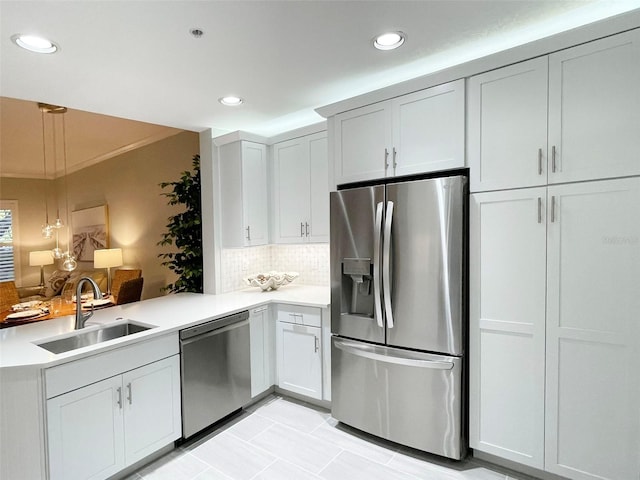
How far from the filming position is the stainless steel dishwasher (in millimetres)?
2443

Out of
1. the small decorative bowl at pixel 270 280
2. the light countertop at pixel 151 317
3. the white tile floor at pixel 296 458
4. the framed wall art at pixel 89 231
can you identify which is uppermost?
the framed wall art at pixel 89 231

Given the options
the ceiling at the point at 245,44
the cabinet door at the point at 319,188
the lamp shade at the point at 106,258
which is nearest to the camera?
the ceiling at the point at 245,44

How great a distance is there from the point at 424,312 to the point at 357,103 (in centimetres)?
152

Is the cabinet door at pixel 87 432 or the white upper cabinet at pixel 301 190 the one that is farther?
the white upper cabinet at pixel 301 190

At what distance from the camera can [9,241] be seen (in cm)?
664

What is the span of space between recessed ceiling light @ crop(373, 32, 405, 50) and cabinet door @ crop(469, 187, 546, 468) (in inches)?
39.7

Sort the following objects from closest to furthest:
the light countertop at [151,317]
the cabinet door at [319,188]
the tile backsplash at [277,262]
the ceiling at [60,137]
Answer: the light countertop at [151,317] < the cabinet door at [319,188] < the tile backsplash at [277,262] < the ceiling at [60,137]

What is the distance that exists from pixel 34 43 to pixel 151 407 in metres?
2.18

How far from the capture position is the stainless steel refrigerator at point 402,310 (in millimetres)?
2105

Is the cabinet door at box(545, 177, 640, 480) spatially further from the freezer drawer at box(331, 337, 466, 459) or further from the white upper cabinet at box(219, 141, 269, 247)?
the white upper cabinet at box(219, 141, 269, 247)

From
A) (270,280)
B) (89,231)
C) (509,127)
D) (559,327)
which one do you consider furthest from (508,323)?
(89,231)

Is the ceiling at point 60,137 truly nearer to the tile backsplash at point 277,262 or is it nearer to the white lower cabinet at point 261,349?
the tile backsplash at point 277,262

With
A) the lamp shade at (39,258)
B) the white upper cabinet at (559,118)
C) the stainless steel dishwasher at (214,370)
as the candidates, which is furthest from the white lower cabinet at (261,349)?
the lamp shade at (39,258)

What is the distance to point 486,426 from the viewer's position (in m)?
2.10
